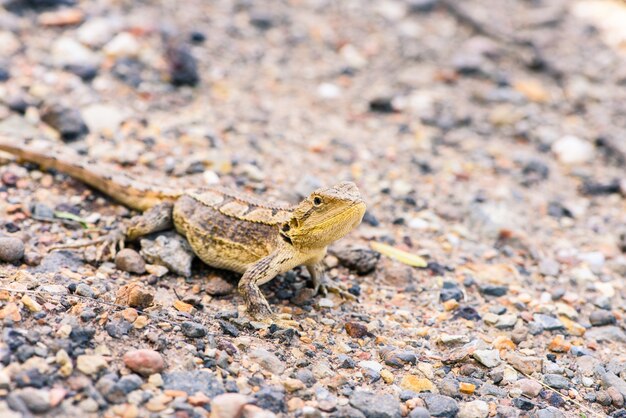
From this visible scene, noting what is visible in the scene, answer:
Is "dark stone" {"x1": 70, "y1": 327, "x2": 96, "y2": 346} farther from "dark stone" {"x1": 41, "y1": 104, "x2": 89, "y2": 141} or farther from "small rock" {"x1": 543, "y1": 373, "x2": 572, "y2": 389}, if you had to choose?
"dark stone" {"x1": 41, "y1": 104, "x2": 89, "y2": 141}

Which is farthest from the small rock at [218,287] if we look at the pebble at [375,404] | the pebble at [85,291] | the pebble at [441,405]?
the pebble at [441,405]

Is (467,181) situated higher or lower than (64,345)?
lower

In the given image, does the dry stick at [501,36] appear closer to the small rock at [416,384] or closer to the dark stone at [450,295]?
the dark stone at [450,295]

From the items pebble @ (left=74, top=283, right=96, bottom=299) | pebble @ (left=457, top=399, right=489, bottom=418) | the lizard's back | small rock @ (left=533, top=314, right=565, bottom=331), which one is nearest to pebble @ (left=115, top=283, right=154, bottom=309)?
pebble @ (left=74, top=283, right=96, bottom=299)

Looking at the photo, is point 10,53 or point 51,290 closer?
point 51,290

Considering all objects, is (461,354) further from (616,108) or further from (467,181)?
(616,108)

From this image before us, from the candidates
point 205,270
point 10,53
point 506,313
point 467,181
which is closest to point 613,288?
point 506,313
